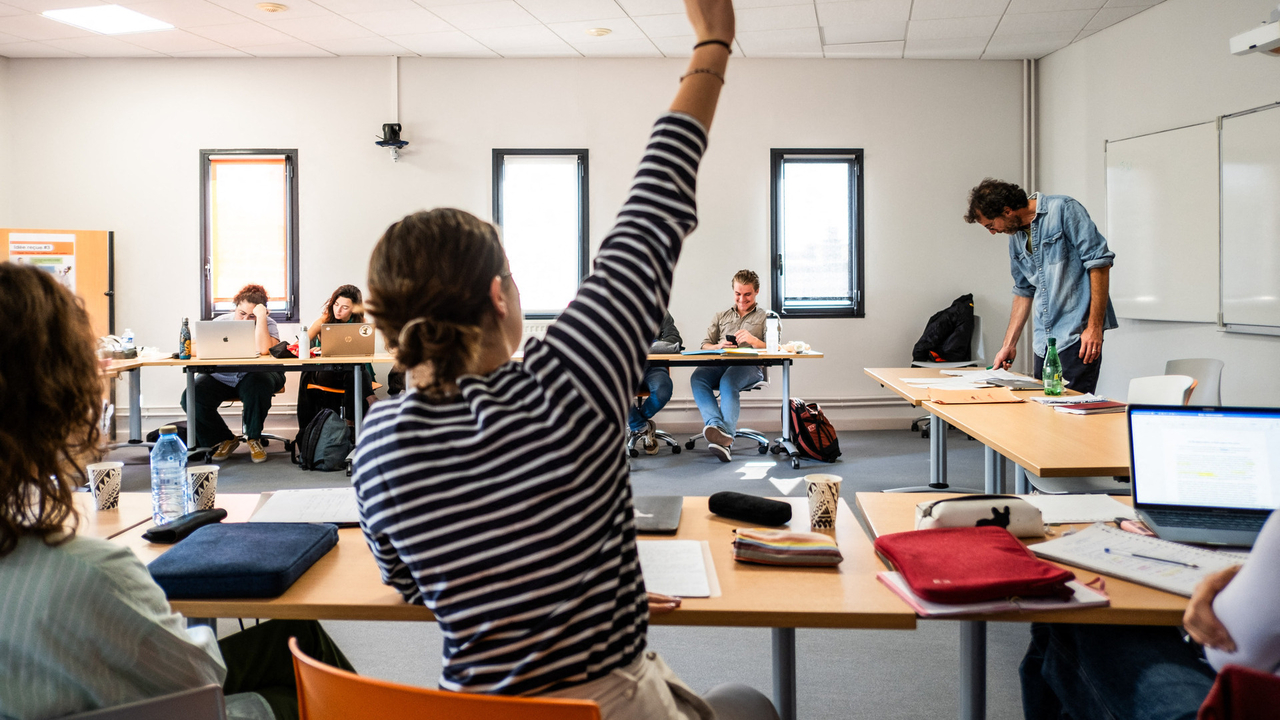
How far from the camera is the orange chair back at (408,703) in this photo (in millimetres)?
790

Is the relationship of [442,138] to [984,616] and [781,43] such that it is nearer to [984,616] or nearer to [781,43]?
[781,43]

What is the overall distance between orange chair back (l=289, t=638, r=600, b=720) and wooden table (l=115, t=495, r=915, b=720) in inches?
9.1

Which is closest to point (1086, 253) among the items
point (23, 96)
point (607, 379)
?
point (607, 379)

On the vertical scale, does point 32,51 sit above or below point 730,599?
above

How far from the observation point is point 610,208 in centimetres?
676

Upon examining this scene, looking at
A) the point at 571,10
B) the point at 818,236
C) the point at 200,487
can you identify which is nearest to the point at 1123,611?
the point at 200,487

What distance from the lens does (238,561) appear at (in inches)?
52.1

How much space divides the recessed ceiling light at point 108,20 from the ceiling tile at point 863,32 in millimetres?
4537

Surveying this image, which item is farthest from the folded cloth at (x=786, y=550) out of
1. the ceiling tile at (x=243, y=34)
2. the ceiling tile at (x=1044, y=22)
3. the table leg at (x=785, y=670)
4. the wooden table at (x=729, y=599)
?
the ceiling tile at (x=243, y=34)

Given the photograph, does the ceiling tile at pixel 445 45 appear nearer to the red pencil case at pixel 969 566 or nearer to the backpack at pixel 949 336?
the backpack at pixel 949 336

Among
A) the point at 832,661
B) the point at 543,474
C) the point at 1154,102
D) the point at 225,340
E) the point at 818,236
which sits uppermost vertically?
the point at 1154,102

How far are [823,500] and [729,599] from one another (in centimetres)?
44

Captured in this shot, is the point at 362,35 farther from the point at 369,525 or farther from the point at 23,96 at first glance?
the point at 369,525

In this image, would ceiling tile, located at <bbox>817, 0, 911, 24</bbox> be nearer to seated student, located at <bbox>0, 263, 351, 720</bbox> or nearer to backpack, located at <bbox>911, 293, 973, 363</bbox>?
backpack, located at <bbox>911, 293, 973, 363</bbox>
